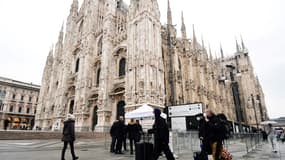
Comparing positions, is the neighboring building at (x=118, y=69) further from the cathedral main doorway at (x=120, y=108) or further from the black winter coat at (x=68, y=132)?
the black winter coat at (x=68, y=132)

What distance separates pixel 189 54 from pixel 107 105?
17.6 meters

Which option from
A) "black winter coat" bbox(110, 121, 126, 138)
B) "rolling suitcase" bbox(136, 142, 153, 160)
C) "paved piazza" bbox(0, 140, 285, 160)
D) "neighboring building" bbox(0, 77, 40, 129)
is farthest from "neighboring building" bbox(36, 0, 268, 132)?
"neighboring building" bbox(0, 77, 40, 129)

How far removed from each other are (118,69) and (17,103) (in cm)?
A: 3626

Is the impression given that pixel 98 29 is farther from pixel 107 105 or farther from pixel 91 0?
pixel 107 105

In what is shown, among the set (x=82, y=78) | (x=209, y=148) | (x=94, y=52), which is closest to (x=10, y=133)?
(x=82, y=78)

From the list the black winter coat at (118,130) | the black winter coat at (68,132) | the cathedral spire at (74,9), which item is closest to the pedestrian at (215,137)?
the black winter coat at (68,132)

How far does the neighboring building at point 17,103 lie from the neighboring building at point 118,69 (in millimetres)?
14154

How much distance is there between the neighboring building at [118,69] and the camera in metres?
19.2

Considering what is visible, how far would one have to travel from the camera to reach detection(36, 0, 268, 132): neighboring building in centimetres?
1920

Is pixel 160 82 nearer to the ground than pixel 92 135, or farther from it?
farther from it

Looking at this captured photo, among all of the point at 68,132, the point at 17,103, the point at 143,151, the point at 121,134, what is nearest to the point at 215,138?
the point at 143,151

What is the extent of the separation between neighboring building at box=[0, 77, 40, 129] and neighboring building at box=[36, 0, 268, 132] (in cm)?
1415

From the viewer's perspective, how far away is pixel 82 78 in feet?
85.3

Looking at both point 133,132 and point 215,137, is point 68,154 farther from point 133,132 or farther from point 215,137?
point 215,137
